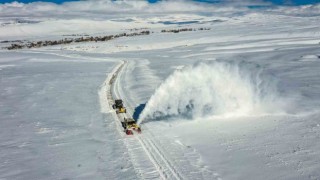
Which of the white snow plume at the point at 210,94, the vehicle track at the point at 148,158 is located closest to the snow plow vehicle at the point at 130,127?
the vehicle track at the point at 148,158

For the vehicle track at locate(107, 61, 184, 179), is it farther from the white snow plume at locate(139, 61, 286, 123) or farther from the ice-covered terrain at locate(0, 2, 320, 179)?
the white snow plume at locate(139, 61, 286, 123)

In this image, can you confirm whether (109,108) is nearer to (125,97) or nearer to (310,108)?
(125,97)

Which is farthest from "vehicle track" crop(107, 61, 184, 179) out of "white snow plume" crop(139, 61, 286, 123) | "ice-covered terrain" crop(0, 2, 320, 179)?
"white snow plume" crop(139, 61, 286, 123)

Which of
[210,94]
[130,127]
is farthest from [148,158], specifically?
[210,94]

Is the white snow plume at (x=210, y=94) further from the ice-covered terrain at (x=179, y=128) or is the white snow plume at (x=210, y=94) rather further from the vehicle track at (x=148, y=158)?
the vehicle track at (x=148, y=158)

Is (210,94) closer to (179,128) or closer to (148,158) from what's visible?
(179,128)

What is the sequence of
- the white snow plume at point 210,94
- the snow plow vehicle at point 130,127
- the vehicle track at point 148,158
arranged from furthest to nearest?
the white snow plume at point 210,94 → the snow plow vehicle at point 130,127 → the vehicle track at point 148,158

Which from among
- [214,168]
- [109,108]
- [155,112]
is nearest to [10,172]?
[214,168]

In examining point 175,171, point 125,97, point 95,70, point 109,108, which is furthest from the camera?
point 95,70
